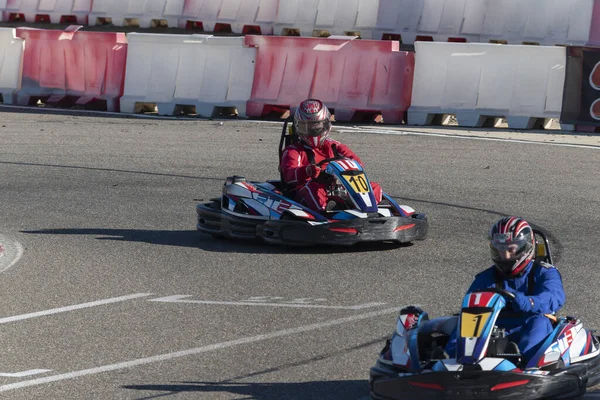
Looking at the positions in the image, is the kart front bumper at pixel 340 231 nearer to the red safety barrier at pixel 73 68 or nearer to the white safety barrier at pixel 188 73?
the white safety barrier at pixel 188 73

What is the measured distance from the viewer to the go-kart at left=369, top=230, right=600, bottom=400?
16.7 ft

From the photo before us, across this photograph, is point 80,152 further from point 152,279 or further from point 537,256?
point 537,256

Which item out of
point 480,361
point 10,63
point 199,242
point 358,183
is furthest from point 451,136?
point 480,361

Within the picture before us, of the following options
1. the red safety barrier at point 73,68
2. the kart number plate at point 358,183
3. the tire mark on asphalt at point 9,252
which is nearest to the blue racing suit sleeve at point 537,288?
the kart number plate at point 358,183

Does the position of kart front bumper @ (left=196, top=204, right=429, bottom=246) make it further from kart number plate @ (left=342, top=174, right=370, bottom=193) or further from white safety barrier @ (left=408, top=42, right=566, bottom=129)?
white safety barrier @ (left=408, top=42, right=566, bottom=129)

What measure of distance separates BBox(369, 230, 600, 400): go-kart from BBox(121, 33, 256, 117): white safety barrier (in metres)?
12.0

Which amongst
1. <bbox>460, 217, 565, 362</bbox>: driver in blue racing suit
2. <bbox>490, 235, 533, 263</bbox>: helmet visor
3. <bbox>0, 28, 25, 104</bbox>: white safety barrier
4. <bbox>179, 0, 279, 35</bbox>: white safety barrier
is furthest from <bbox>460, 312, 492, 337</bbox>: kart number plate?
<bbox>179, 0, 279, 35</bbox>: white safety barrier

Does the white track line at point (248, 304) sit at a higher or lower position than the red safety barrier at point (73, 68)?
lower

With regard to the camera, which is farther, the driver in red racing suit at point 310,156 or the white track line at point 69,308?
the driver in red racing suit at point 310,156

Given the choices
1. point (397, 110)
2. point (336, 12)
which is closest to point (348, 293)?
point (397, 110)

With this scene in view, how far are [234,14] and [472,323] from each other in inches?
669

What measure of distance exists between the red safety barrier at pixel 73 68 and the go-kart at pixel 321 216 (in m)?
8.98

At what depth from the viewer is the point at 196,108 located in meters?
17.9

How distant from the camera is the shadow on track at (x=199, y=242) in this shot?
9445 mm
